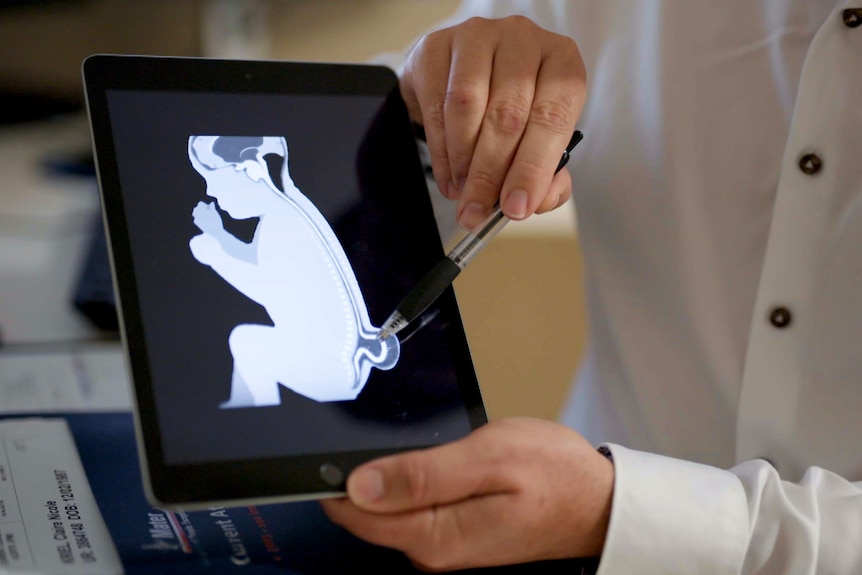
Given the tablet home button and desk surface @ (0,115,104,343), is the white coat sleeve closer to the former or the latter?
the tablet home button

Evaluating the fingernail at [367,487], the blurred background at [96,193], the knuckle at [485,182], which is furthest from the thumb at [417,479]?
the blurred background at [96,193]

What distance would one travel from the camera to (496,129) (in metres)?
0.58

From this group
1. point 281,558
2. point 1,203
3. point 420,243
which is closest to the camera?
point 281,558

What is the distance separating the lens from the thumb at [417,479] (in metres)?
0.41

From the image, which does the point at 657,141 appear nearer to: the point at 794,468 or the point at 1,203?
the point at 794,468

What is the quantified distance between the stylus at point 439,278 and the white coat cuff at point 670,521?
14 cm

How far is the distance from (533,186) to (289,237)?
0.17 meters

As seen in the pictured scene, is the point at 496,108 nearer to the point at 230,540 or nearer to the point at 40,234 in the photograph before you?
the point at 230,540

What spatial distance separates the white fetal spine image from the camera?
465 mm

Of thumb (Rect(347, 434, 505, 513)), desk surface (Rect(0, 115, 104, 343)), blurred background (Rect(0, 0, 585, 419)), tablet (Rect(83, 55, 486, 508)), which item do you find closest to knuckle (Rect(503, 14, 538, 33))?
tablet (Rect(83, 55, 486, 508))

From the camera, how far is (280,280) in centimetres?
49

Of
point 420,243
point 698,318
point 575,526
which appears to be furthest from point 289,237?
point 698,318

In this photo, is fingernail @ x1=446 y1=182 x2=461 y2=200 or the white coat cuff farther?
fingernail @ x1=446 y1=182 x2=461 y2=200

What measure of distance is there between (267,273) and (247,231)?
0.03 m
